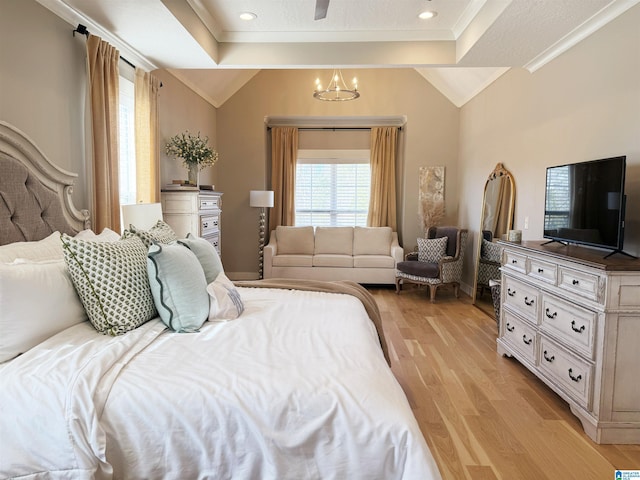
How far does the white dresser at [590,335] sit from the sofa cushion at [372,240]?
11.5 ft

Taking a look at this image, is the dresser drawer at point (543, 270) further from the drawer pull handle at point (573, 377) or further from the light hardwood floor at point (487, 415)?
the light hardwood floor at point (487, 415)

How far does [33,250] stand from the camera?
1987mm

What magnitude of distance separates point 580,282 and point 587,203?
67 cm

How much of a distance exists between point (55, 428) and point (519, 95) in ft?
16.0

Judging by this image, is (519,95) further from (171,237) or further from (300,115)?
(171,237)

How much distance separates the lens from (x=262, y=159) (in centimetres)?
674

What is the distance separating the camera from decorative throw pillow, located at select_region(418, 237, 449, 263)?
18.8 feet

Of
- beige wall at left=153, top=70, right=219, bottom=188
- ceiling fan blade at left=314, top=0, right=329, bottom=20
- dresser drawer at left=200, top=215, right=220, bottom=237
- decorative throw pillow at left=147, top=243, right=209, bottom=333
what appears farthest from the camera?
beige wall at left=153, top=70, right=219, bottom=188

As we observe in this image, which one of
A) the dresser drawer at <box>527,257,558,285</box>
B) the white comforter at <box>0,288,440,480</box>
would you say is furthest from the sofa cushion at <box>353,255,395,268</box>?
the white comforter at <box>0,288,440,480</box>

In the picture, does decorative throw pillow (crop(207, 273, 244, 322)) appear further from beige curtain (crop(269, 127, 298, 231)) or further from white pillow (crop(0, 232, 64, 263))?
beige curtain (crop(269, 127, 298, 231))

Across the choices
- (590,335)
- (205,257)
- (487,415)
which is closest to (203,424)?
(205,257)

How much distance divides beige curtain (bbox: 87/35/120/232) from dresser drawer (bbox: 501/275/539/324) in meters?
3.30

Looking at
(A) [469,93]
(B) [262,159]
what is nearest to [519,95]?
(A) [469,93]

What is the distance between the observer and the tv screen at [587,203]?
247 cm
